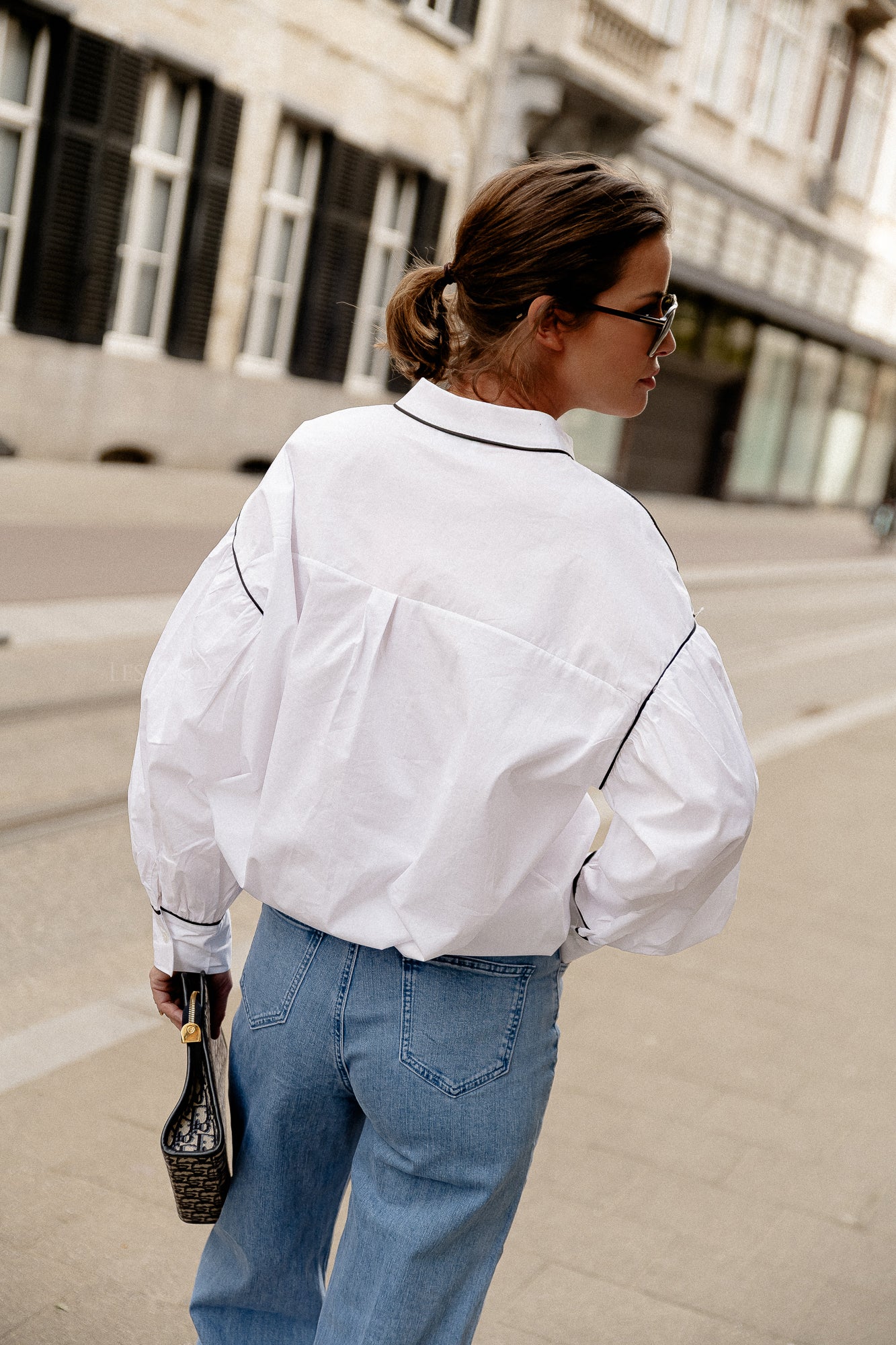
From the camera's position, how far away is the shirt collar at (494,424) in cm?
151

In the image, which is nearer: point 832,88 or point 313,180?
point 313,180

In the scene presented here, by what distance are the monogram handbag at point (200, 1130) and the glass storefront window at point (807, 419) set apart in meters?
30.7

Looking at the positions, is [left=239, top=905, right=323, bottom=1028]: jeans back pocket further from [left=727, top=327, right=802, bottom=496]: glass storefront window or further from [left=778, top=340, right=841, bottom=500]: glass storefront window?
[left=778, top=340, right=841, bottom=500]: glass storefront window

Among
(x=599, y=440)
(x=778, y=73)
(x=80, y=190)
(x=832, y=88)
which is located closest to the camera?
(x=80, y=190)

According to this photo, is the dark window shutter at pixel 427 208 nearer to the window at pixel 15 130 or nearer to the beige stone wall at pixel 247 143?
the beige stone wall at pixel 247 143

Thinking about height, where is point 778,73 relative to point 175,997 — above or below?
above

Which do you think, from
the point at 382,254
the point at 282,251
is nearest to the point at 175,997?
the point at 282,251

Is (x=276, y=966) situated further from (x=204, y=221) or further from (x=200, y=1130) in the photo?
(x=204, y=221)

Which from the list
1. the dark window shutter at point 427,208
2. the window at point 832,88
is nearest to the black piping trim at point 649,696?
the dark window shutter at point 427,208

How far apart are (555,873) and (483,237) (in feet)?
2.20

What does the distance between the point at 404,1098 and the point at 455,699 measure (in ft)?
1.41

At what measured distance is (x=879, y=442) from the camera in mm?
36844

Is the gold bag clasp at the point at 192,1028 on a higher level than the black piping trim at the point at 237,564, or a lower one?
lower

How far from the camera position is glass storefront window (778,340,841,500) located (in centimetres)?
3152
